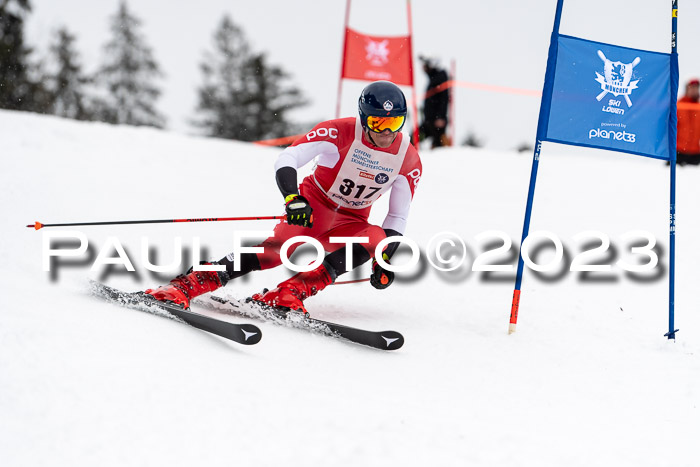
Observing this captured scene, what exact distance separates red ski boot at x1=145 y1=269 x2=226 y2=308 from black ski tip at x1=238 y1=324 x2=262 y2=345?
0.87 meters

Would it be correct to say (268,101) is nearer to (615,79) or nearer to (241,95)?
(241,95)

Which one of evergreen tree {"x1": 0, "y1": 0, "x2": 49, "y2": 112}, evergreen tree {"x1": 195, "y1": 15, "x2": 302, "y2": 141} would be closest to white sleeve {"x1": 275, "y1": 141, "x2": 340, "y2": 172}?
evergreen tree {"x1": 0, "y1": 0, "x2": 49, "y2": 112}

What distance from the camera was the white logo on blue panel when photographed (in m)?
4.23

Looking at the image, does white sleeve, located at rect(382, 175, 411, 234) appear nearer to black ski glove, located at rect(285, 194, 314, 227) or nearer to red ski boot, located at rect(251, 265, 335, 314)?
red ski boot, located at rect(251, 265, 335, 314)

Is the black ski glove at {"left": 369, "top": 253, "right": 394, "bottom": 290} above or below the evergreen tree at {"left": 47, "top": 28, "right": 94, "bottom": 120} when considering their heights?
below

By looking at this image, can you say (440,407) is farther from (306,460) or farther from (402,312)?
(402,312)

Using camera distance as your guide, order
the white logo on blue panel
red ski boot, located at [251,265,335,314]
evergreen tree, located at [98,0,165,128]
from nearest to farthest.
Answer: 1. red ski boot, located at [251,265,335,314]
2. the white logo on blue panel
3. evergreen tree, located at [98,0,165,128]

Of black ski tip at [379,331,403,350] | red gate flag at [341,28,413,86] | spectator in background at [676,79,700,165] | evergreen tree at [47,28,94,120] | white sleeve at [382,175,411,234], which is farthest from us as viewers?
evergreen tree at [47,28,94,120]

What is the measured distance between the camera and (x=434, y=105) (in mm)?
11938

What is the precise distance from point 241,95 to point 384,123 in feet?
91.6

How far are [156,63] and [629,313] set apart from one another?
30.4 m

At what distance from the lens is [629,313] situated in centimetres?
481

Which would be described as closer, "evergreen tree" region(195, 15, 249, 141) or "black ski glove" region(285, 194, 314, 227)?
"black ski glove" region(285, 194, 314, 227)

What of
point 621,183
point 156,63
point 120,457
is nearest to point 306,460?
point 120,457
